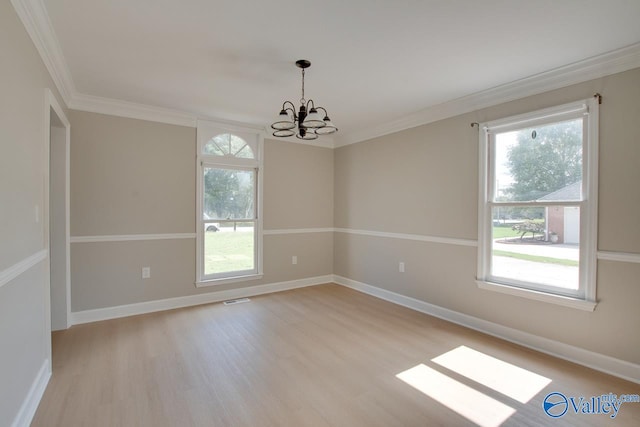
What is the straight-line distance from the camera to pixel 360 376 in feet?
8.16

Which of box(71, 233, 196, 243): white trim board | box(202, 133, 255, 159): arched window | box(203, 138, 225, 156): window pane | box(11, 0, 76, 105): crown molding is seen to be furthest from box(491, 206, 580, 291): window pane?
box(11, 0, 76, 105): crown molding

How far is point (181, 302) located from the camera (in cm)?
418

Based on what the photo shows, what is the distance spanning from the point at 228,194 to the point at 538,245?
3.88 m

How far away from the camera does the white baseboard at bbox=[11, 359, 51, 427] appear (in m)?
1.83

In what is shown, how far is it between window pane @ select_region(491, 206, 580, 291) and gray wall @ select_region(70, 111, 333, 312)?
10.4 ft

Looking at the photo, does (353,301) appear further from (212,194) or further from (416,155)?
(212,194)

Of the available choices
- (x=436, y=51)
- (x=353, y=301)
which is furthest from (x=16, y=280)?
(x=353, y=301)

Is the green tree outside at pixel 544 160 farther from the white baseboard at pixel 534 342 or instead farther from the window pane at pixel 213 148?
the window pane at pixel 213 148

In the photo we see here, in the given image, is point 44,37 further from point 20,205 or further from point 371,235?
point 371,235

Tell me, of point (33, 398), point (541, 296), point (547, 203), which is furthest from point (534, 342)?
point (33, 398)

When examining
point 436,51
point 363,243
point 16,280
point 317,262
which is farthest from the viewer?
point 317,262

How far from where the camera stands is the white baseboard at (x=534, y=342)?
8.13 ft

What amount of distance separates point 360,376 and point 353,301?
1.98 metres

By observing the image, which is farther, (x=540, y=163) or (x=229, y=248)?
(x=229, y=248)
